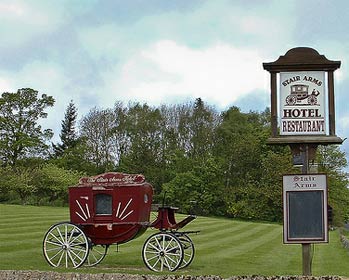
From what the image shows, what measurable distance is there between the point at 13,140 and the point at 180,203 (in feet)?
64.1

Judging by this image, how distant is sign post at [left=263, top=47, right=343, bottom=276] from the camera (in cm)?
1070

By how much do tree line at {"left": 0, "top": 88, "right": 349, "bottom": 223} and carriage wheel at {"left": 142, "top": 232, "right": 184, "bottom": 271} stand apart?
4209 centimetres

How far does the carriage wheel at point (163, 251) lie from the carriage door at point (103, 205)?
1.12m

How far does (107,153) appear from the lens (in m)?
63.1

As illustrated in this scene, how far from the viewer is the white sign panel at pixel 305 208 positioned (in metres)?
10.7

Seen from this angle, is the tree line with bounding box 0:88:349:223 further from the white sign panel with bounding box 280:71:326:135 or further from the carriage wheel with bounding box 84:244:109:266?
the white sign panel with bounding box 280:71:326:135

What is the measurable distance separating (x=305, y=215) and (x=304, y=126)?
154 cm

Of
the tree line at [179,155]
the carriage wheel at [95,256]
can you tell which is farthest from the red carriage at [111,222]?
the tree line at [179,155]

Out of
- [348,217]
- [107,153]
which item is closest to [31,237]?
[107,153]

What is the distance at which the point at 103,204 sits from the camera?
14398mm

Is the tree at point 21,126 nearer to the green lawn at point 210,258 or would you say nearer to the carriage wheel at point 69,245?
the green lawn at point 210,258

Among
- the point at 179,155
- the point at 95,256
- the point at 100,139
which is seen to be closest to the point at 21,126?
the point at 100,139

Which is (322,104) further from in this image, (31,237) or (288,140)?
(31,237)

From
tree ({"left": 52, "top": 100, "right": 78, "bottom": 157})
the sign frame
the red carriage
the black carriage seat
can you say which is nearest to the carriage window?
the red carriage
